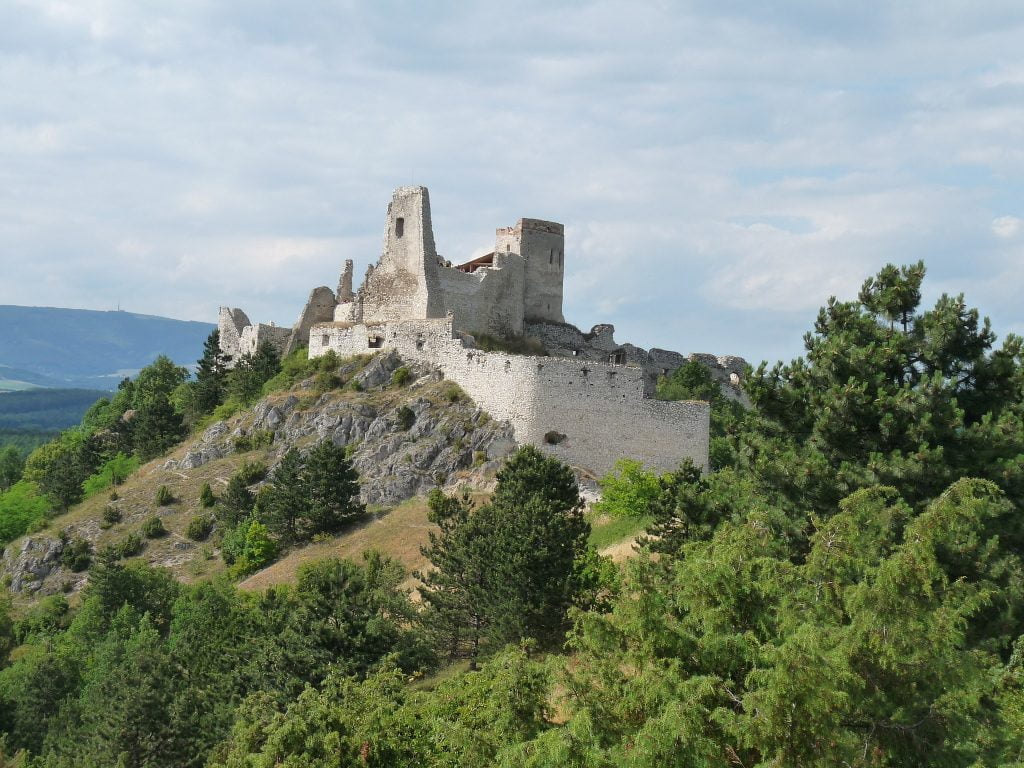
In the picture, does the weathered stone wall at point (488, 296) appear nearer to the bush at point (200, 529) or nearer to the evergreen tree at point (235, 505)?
the evergreen tree at point (235, 505)

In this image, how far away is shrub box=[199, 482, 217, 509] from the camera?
187ft

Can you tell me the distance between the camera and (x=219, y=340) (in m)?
80.4

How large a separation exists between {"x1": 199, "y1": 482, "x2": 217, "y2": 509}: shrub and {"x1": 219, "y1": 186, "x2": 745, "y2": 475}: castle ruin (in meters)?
9.43

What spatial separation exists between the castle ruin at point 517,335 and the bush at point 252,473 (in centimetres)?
Answer: 752

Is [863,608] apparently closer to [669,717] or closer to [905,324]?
[669,717]

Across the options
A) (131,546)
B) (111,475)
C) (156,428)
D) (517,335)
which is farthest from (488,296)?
(111,475)

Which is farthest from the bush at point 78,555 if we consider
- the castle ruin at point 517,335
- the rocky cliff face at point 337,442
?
the castle ruin at point 517,335

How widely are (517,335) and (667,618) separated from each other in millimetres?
44513

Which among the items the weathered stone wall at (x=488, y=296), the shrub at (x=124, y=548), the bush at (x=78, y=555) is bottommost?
the bush at (x=78, y=555)

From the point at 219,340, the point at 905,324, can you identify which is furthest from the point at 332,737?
the point at 219,340

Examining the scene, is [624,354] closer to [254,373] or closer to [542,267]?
[542,267]

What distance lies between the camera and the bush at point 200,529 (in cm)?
5600

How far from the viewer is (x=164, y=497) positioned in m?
58.9

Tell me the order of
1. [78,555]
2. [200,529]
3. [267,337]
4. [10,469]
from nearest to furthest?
[200,529] → [78,555] → [267,337] → [10,469]
